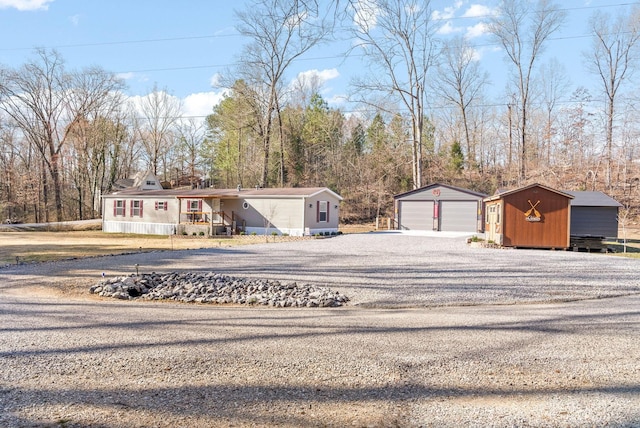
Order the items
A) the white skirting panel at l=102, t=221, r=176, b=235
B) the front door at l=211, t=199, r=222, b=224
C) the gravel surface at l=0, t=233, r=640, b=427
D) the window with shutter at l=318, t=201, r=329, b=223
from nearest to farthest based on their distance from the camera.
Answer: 1. the gravel surface at l=0, t=233, r=640, b=427
2. the window with shutter at l=318, t=201, r=329, b=223
3. the front door at l=211, t=199, r=222, b=224
4. the white skirting panel at l=102, t=221, r=176, b=235

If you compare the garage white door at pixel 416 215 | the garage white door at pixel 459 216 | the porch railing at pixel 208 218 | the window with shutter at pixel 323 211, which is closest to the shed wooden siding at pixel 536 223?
the garage white door at pixel 459 216

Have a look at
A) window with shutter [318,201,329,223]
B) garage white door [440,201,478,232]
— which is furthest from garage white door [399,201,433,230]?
window with shutter [318,201,329,223]

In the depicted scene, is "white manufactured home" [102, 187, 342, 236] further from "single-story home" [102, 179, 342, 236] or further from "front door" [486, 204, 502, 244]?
"front door" [486, 204, 502, 244]

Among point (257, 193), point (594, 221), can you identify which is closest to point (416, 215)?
point (257, 193)

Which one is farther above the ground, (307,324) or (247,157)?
(247,157)

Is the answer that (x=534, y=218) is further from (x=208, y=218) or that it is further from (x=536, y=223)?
(x=208, y=218)

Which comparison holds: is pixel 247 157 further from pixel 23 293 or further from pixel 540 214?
pixel 23 293

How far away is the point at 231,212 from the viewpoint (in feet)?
90.6

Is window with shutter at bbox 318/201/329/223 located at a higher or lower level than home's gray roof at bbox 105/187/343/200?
lower

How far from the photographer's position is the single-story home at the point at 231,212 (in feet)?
83.4

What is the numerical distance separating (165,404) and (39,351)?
2143mm

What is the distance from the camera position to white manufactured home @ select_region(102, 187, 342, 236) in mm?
25422

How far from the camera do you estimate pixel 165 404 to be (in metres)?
3.36

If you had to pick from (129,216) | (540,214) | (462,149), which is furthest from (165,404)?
(462,149)
